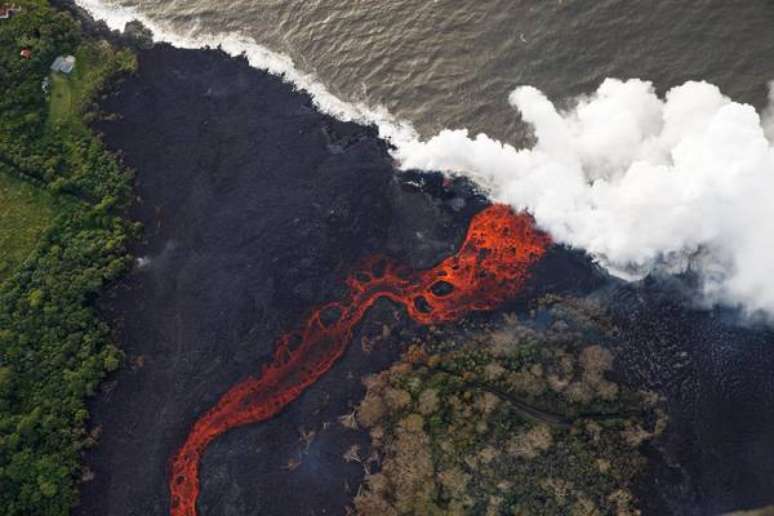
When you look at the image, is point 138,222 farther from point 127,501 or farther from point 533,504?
point 533,504

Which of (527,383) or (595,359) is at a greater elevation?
(595,359)

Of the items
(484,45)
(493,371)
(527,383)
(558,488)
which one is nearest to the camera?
(558,488)

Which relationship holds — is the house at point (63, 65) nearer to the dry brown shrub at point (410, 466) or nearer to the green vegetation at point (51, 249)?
the green vegetation at point (51, 249)

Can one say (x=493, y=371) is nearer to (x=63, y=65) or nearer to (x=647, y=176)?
(x=647, y=176)

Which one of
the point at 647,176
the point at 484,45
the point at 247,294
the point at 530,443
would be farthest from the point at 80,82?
the point at 530,443

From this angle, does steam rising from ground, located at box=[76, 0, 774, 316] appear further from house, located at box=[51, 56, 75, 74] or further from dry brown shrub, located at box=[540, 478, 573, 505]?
house, located at box=[51, 56, 75, 74]

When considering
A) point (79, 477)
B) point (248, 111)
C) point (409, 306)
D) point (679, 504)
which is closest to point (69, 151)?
point (248, 111)

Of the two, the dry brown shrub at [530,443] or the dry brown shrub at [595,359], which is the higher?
the dry brown shrub at [595,359]

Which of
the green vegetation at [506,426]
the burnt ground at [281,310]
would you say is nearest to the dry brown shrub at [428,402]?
the green vegetation at [506,426]
